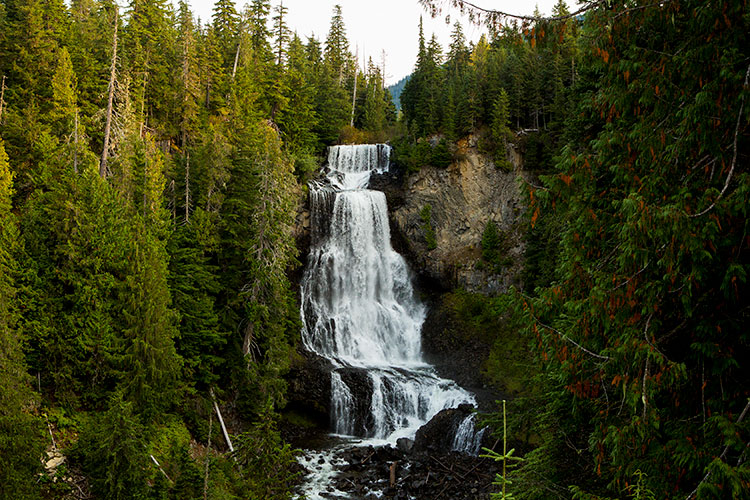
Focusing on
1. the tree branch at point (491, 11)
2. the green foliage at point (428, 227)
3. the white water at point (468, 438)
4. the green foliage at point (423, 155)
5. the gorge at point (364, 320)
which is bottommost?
the white water at point (468, 438)

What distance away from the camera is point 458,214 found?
34906 mm

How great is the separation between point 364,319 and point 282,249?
11.2 meters

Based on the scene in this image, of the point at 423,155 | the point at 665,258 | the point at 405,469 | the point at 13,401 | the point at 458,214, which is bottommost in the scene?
the point at 405,469

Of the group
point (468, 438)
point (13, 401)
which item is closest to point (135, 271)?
point (13, 401)

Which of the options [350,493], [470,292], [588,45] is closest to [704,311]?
[588,45]

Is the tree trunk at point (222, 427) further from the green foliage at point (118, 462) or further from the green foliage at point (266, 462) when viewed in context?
the green foliage at point (118, 462)

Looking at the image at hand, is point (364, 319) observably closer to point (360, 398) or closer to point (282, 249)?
point (360, 398)

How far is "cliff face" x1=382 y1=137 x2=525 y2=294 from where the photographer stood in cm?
3325

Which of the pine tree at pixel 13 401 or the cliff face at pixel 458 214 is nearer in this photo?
the pine tree at pixel 13 401

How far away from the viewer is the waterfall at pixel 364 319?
23.3 m

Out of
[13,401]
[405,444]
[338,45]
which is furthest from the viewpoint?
[338,45]

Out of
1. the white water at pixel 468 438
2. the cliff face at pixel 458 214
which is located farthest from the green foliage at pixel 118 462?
the cliff face at pixel 458 214

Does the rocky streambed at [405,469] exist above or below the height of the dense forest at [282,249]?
below

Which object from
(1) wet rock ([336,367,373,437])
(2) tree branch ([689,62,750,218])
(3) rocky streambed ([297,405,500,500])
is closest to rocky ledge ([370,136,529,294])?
(1) wet rock ([336,367,373,437])
